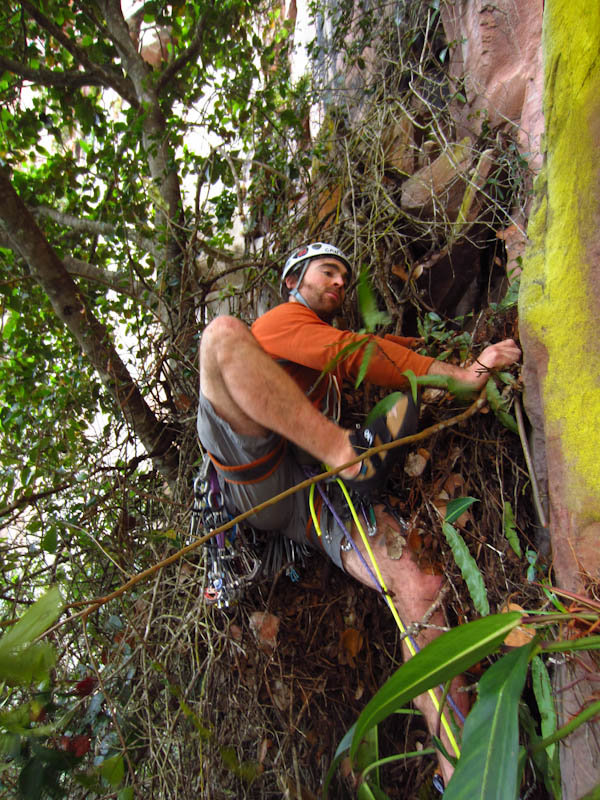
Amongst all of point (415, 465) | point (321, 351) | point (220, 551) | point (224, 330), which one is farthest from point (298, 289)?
point (220, 551)

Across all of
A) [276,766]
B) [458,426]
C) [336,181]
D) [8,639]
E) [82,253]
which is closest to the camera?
[8,639]

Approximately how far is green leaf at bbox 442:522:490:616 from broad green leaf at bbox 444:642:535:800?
0.44 metres

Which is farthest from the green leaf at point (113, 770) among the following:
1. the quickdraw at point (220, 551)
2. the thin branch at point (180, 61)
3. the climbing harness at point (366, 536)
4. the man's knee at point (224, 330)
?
the thin branch at point (180, 61)

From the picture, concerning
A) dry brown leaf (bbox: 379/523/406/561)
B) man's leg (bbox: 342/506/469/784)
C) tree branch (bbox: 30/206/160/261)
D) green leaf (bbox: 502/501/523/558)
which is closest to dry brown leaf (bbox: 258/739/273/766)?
man's leg (bbox: 342/506/469/784)

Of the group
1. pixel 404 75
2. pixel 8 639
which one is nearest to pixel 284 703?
pixel 8 639

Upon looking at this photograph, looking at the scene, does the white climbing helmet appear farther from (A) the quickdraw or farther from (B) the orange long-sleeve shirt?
(A) the quickdraw

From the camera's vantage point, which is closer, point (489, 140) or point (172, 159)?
point (489, 140)

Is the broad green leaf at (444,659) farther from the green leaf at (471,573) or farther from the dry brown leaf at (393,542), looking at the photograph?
the dry brown leaf at (393,542)

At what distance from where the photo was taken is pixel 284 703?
2057 millimetres

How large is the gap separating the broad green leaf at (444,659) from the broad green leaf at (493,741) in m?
0.04

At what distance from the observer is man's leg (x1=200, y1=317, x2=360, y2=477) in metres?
1.58

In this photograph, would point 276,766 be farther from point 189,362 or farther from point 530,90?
point 530,90

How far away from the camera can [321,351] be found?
174cm

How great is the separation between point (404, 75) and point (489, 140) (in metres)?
1.03
